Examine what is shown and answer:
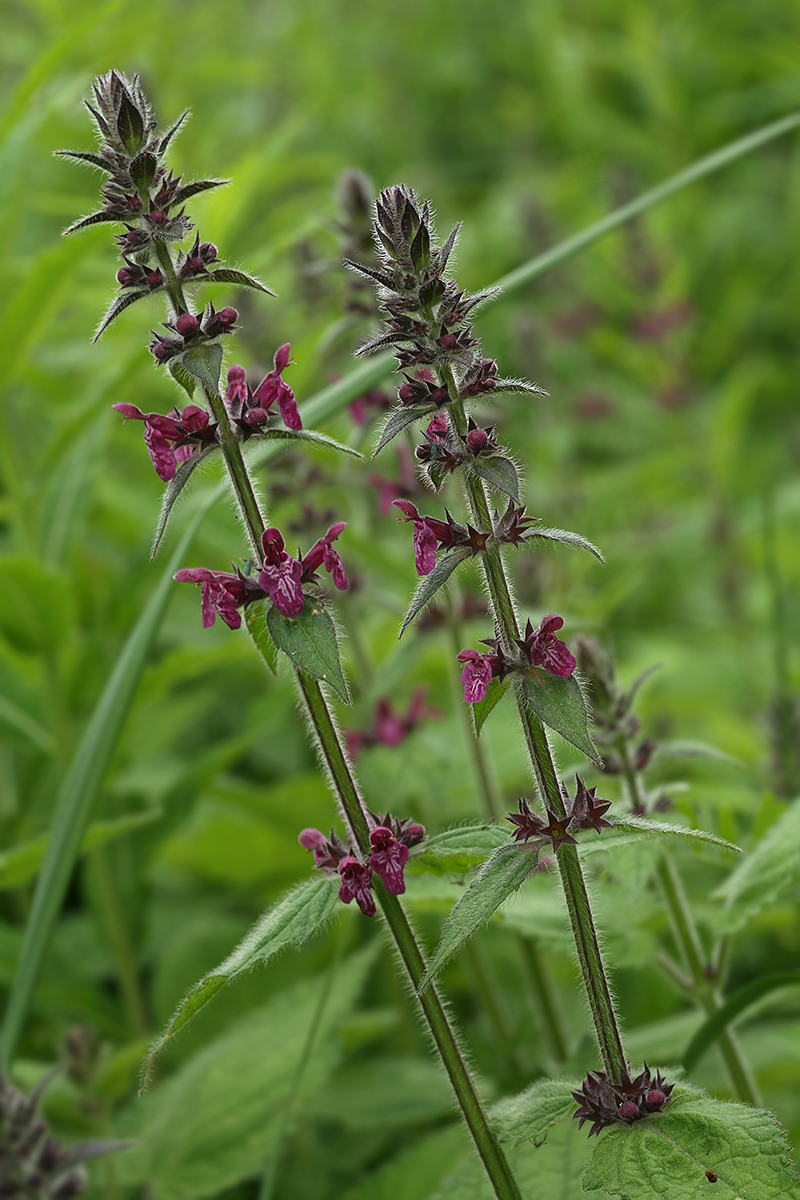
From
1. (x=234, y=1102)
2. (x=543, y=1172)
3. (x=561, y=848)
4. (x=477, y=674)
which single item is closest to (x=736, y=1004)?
(x=543, y=1172)

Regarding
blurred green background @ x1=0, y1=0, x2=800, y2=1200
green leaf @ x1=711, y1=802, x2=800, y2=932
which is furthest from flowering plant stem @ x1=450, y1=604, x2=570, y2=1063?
green leaf @ x1=711, y1=802, x2=800, y2=932

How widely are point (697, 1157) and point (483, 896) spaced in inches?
16.6

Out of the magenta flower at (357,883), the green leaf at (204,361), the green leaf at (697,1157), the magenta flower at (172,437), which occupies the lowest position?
the green leaf at (697,1157)

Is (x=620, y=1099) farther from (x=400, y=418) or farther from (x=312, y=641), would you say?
(x=400, y=418)

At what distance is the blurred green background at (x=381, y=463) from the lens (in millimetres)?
2963

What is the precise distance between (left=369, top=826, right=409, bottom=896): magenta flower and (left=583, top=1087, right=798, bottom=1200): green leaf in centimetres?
41

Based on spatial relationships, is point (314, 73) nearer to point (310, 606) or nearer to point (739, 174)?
point (739, 174)

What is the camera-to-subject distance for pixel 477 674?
1.37 m

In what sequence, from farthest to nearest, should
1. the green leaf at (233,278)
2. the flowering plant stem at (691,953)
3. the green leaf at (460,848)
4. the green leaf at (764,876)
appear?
1. the flowering plant stem at (691,953)
2. the green leaf at (764,876)
3. the green leaf at (460,848)
4. the green leaf at (233,278)

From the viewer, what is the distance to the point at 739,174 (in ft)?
27.1

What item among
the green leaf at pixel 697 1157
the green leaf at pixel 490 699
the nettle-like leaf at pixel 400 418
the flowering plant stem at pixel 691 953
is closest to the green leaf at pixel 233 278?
the nettle-like leaf at pixel 400 418

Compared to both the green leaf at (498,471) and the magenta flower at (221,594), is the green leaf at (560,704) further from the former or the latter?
the magenta flower at (221,594)

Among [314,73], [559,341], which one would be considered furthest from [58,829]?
[314,73]

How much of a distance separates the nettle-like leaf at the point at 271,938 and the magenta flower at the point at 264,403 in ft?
1.95
